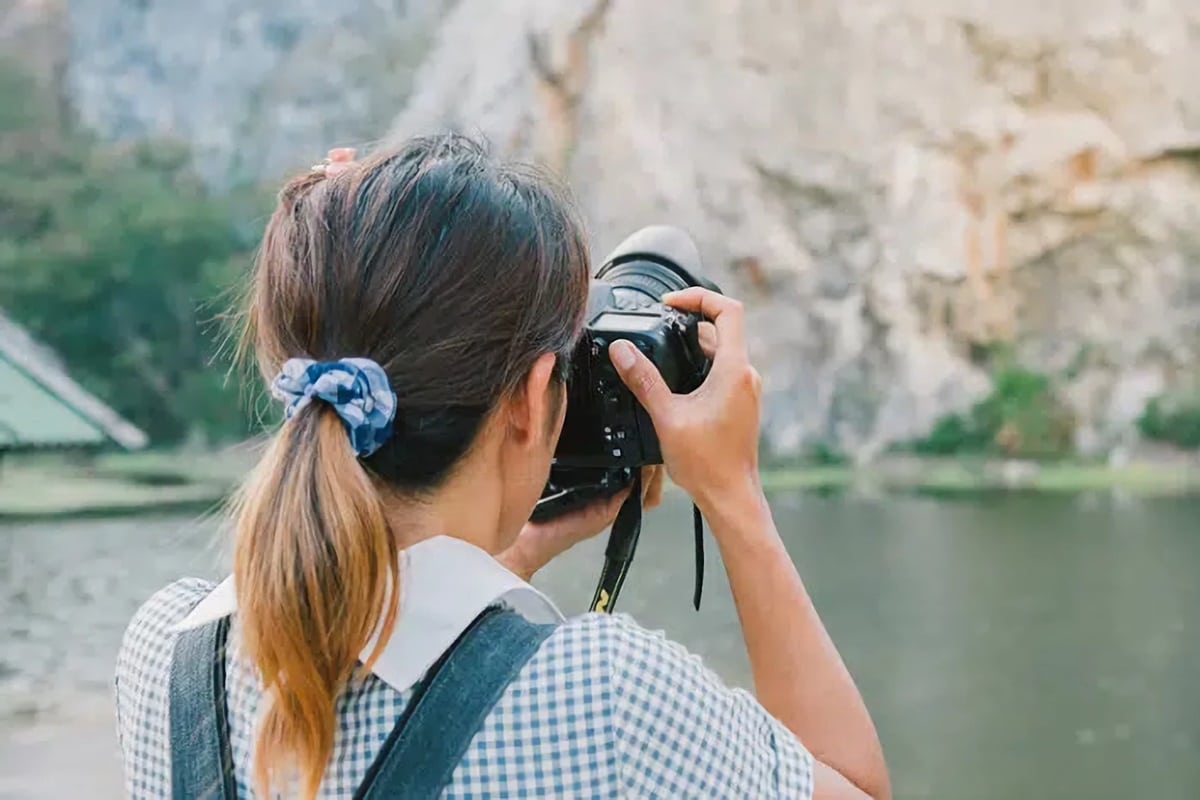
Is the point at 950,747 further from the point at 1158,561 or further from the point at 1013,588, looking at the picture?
the point at 1158,561

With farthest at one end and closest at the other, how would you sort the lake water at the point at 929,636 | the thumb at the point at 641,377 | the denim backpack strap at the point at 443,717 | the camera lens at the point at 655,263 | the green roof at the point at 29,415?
the lake water at the point at 929,636, the green roof at the point at 29,415, the camera lens at the point at 655,263, the thumb at the point at 641,377, the denim backpack strap at the point at 443,717

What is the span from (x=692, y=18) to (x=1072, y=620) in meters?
2.57

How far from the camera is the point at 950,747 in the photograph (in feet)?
6.30

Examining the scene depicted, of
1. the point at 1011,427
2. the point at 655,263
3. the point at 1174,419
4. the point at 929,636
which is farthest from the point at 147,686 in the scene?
the point at 1174,419

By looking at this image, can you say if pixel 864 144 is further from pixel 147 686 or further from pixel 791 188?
pixel 147 686

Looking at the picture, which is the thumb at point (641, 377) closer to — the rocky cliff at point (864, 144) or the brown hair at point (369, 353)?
the brown hair at point (369, 353)

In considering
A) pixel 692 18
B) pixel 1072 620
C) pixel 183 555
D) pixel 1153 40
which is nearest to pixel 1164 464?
pixel 1153 40

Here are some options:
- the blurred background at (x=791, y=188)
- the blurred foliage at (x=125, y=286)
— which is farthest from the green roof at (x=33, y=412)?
the blurred foliage at (x=125, y=286)

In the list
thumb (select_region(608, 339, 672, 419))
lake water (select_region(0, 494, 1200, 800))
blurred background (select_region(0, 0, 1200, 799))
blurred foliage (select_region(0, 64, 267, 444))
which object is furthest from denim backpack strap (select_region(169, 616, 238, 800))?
blurred foliage (select_region(0, 64, 267, 444))

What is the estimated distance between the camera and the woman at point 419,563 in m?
0.30

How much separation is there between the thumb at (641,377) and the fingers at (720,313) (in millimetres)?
19

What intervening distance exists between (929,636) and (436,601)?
2.12 m

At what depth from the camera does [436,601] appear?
32 cm

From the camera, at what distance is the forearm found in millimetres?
374
